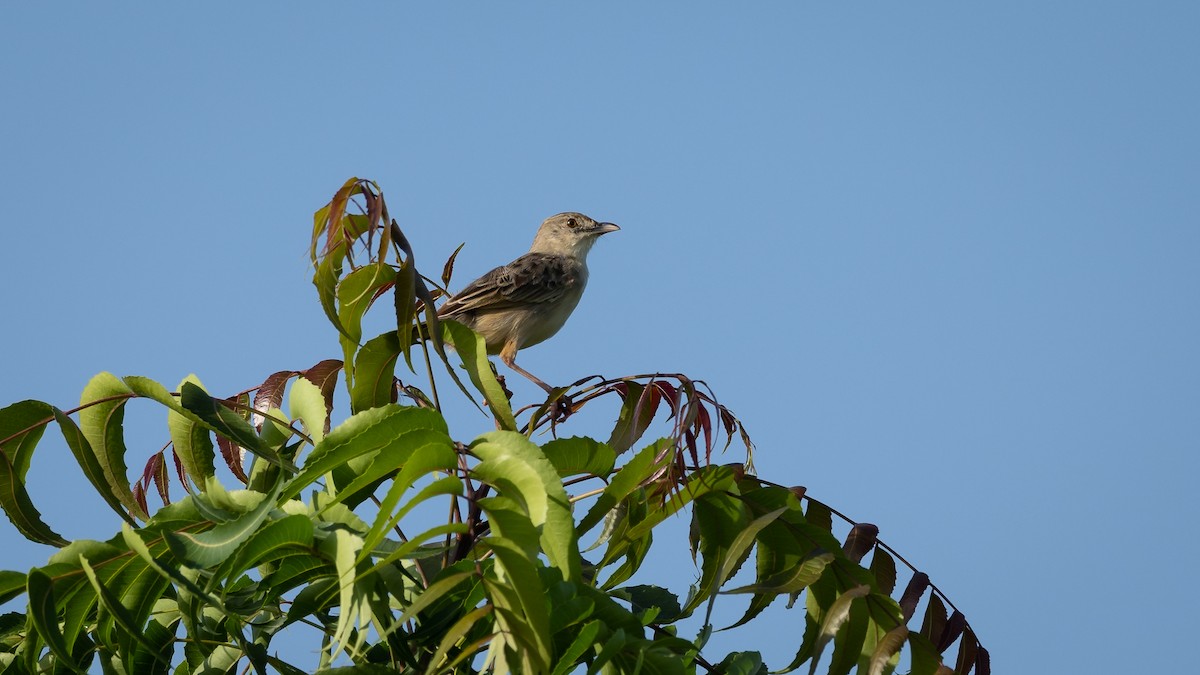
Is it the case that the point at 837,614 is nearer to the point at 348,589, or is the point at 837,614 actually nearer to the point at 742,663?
the point at 742,663

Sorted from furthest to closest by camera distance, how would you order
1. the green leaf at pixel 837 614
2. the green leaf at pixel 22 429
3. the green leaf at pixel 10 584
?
1. the green leaf at pixel 22 429
2. the green leaf at pixel 837 614
3. the green leaf at pixel 10 584

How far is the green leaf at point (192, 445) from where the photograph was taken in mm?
3900

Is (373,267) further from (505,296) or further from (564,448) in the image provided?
(505,296)

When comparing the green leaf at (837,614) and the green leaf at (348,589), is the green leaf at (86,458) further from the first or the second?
the green leaf at (837,614)

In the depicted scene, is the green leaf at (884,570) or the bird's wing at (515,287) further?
the bird's wing at (515,287)

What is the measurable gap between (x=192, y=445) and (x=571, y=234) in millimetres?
6712

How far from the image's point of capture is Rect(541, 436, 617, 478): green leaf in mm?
3275

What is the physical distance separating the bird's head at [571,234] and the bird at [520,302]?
0.44 meters

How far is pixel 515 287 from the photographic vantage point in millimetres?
8922

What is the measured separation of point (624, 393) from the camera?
4.25 m

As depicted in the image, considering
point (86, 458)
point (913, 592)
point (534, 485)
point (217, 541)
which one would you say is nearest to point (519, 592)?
point (534, 485)

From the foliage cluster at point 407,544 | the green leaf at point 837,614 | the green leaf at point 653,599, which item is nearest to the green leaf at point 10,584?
the foliage cluster at point 407,544

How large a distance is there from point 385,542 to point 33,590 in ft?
2.84

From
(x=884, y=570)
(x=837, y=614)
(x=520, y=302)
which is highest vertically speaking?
(x=520, y=302)
